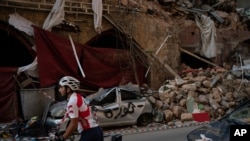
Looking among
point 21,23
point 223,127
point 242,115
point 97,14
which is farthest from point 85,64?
point 223,127

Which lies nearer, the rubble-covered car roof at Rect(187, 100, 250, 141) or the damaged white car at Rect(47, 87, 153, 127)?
the rubble-covered car roof at Rect(187, 100, 250, 141)

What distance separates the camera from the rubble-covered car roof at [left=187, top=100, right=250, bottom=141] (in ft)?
20.0

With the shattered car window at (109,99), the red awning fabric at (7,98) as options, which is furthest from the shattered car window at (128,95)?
the red awning fabric at (7,98)

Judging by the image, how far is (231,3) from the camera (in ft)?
97.6

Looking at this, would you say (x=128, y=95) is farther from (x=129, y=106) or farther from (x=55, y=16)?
(x=55, y=16)

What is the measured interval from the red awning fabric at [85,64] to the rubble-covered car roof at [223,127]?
33.7 ft

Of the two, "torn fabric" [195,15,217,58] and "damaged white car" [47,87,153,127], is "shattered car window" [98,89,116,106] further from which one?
"torn fabric" [195,15,217,58]

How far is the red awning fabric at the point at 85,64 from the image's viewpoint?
16084 millimetres

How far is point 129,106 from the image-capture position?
576 inches

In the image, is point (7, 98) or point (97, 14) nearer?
point (7, 98)

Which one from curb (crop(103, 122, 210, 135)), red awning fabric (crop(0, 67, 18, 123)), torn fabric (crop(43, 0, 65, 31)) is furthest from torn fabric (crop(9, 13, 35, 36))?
curb (crop(103, 122, 210, 135))

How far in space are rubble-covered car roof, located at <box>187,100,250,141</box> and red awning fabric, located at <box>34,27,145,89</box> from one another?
10279 mm

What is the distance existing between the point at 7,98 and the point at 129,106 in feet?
14.8

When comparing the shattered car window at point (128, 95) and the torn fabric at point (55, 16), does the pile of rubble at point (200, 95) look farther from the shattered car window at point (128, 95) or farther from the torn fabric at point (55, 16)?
the torn fabric at point (55, 16)
